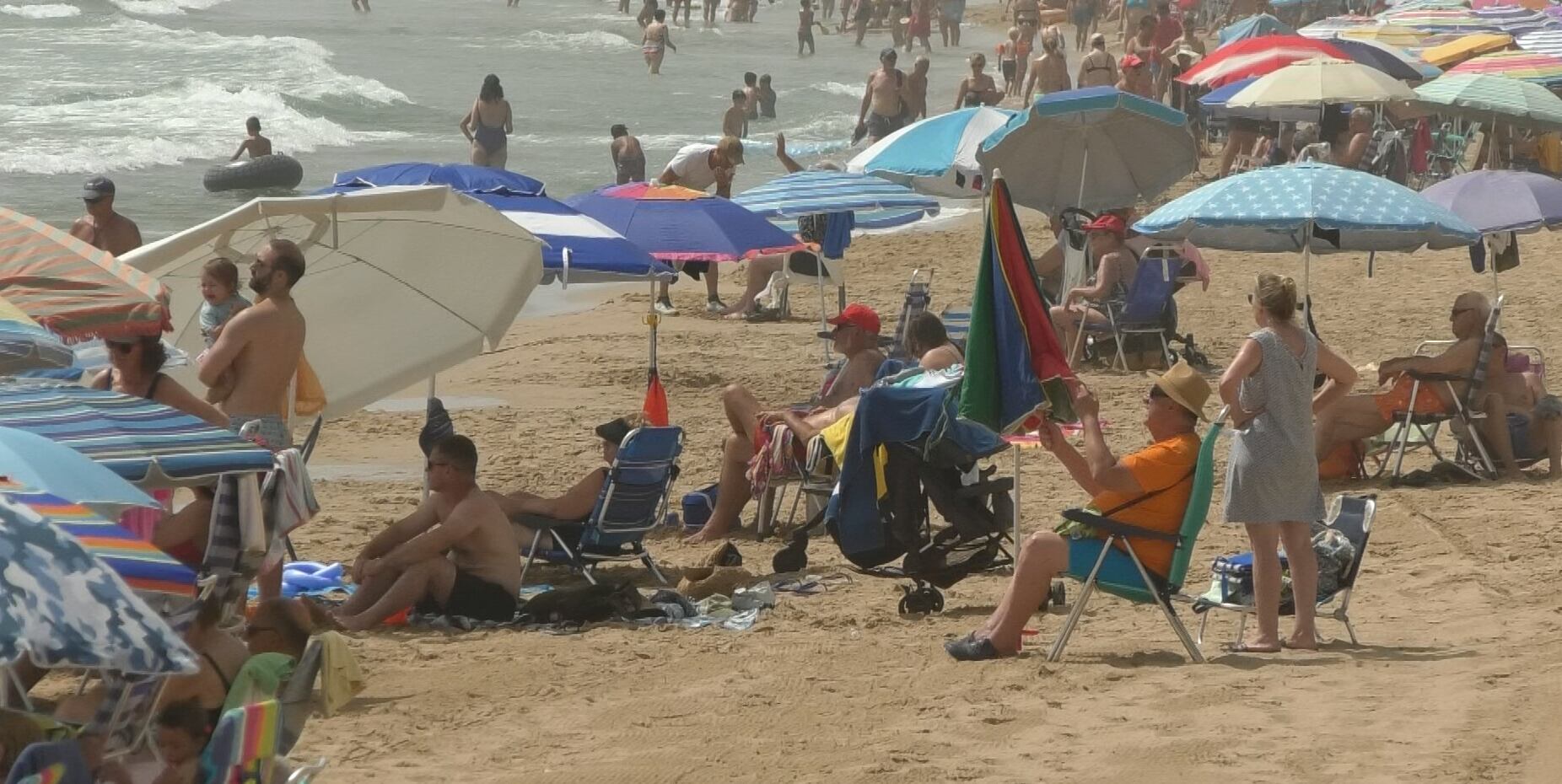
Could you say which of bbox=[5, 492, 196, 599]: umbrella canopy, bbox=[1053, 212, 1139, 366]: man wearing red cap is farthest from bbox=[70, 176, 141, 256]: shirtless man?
bbox=[5, 492, 196, 599]: umbrella canopy

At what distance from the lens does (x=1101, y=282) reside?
12.5 m

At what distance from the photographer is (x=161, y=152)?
2975 centimetres

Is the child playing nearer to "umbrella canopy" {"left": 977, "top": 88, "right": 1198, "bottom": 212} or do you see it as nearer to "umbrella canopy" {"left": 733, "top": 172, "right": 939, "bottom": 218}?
"umbrella canopy" {"left": 733, "top": 172, "right": 939, "bottom": 218}

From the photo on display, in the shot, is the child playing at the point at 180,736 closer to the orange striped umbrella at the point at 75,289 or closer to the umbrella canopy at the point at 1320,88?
the orange striped umbrella at the point at 75,289

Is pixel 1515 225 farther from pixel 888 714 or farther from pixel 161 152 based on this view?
pixel 161 152

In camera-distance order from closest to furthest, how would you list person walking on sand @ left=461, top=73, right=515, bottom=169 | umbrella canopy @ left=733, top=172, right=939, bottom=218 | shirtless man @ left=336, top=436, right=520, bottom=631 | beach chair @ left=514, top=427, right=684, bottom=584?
shirtless man @ left=336, top=436, right=520, bottom=631, beach chair @ left=514, top=427, right=684, bottom=584, umbrella canopy @ left=733, top=172, right=939, bottom=218, person walking on sand @ left=461, top=73, right=515, bottom=169

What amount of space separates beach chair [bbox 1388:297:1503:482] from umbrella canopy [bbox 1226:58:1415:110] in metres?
6.26

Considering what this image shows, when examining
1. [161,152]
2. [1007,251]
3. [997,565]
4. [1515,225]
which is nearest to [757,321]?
[1515,225]

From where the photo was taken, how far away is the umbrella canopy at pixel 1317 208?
8.87 metres

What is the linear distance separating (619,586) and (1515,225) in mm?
5441

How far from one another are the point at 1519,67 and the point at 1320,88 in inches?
144

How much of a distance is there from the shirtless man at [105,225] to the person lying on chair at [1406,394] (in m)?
6.06

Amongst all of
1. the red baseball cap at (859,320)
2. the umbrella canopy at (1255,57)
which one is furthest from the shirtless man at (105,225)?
the umbrella canopy at (1255,57)

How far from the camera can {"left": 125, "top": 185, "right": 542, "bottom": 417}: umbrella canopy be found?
859 cm
